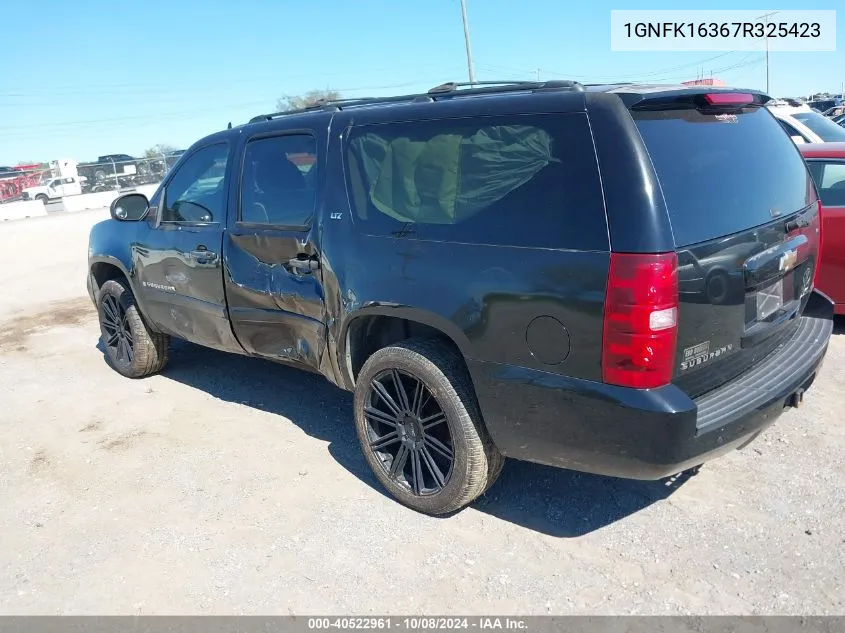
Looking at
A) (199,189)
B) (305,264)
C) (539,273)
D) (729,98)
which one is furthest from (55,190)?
(729,98)

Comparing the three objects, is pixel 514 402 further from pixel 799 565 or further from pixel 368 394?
pixel 799 565

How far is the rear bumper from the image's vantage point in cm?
253

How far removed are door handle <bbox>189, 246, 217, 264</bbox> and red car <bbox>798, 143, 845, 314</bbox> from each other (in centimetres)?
444

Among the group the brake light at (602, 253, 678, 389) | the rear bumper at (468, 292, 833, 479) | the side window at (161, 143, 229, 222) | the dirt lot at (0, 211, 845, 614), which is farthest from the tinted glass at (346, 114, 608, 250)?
the dirt lot at (0, 211, 845, 614)

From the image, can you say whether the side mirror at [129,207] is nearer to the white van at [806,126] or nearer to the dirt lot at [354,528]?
the dirt lot at [354,528]

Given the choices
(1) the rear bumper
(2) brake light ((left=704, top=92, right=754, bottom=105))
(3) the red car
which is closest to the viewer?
(1) the rear bumper

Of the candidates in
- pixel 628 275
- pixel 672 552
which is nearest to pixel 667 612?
pixel 672 552

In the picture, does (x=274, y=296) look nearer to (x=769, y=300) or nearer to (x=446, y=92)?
(x=446, y=92)

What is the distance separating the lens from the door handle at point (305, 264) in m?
3.64

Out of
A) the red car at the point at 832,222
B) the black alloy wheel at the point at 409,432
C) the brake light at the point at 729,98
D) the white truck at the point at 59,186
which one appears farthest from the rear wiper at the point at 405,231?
the white truck at the point at 59,186

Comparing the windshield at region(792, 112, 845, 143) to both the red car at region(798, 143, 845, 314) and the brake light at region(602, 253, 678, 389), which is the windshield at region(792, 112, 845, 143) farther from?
the brake light at region(602, 253, 678, 389)

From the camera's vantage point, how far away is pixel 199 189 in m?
4.61

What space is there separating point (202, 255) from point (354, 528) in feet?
6.88
